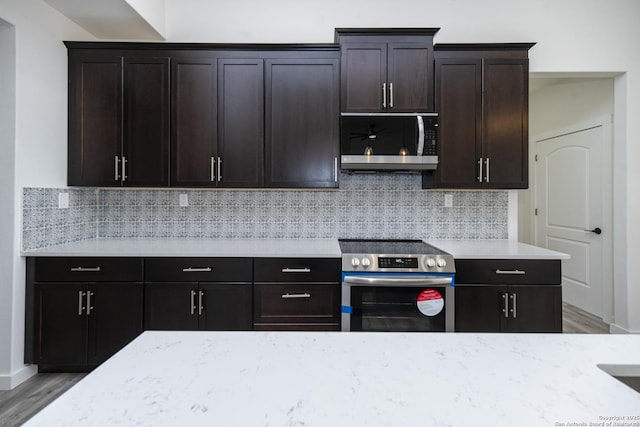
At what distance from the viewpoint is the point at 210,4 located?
3.11m

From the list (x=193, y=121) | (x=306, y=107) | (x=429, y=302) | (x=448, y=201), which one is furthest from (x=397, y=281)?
(x=193, y=121)

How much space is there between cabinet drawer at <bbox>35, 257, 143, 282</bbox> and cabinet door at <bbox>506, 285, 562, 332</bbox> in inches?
102

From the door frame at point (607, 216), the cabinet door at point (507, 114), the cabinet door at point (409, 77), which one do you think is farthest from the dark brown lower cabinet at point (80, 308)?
the door frame at point (607, 216)

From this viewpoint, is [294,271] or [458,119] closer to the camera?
[294,271]

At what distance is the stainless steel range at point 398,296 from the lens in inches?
94.2

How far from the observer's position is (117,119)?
9.08 feet

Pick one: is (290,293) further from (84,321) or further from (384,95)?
(384,95)

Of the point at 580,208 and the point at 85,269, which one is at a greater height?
the point at 580,208

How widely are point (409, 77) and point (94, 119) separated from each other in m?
2.45

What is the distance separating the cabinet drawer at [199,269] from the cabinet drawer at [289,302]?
6.5 inches

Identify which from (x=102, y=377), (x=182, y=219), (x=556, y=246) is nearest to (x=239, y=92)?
(x=182, y=219)

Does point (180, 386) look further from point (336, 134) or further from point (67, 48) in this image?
point (67, 48)

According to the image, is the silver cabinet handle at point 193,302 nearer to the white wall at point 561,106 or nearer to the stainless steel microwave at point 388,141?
the stainless steel microwave at point 388,141

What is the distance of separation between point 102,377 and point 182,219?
2.54 m
